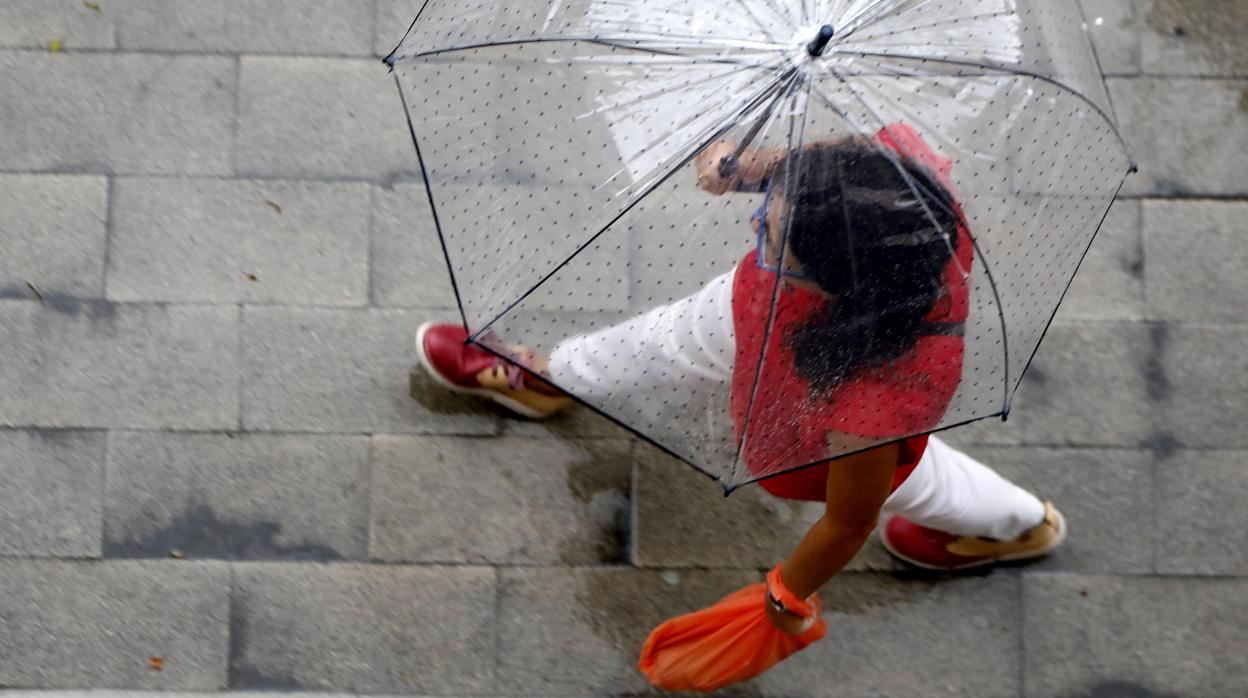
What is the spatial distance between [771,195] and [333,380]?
2.01 metres

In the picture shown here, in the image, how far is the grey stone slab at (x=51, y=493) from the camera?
3.89 metres

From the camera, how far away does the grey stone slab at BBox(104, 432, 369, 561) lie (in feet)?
12.9

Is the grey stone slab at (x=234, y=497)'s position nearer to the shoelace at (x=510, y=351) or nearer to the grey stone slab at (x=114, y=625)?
the grey stone slab at (x=114, y=625)

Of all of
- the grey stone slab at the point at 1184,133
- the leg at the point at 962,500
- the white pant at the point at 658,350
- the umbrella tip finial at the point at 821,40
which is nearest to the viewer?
the umbrella tip finial at the point at 821,40

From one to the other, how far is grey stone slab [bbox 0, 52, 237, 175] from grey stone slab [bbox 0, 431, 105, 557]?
89 centimetres

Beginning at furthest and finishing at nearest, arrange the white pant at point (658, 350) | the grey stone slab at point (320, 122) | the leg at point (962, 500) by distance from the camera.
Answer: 1. the grey stone slab at point (320, 122)
2. the leg at point (962, 500)
3. the white pant at point (658, 350)

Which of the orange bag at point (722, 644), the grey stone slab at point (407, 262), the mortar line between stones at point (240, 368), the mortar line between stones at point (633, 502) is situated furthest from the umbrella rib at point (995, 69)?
the mortar line between stones at point (240, 368)

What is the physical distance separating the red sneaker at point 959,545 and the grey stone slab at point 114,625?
2062mm

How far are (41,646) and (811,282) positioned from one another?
2707 millimetres

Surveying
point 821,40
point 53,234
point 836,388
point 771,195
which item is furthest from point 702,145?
point 53,234

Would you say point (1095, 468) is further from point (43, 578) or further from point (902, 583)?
point (43, 578)

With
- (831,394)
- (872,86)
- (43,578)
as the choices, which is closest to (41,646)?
(43,578)

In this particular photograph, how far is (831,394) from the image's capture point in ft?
8.50

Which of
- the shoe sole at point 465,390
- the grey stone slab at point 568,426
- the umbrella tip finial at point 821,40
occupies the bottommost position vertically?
the grey stone slab at point 568,426
